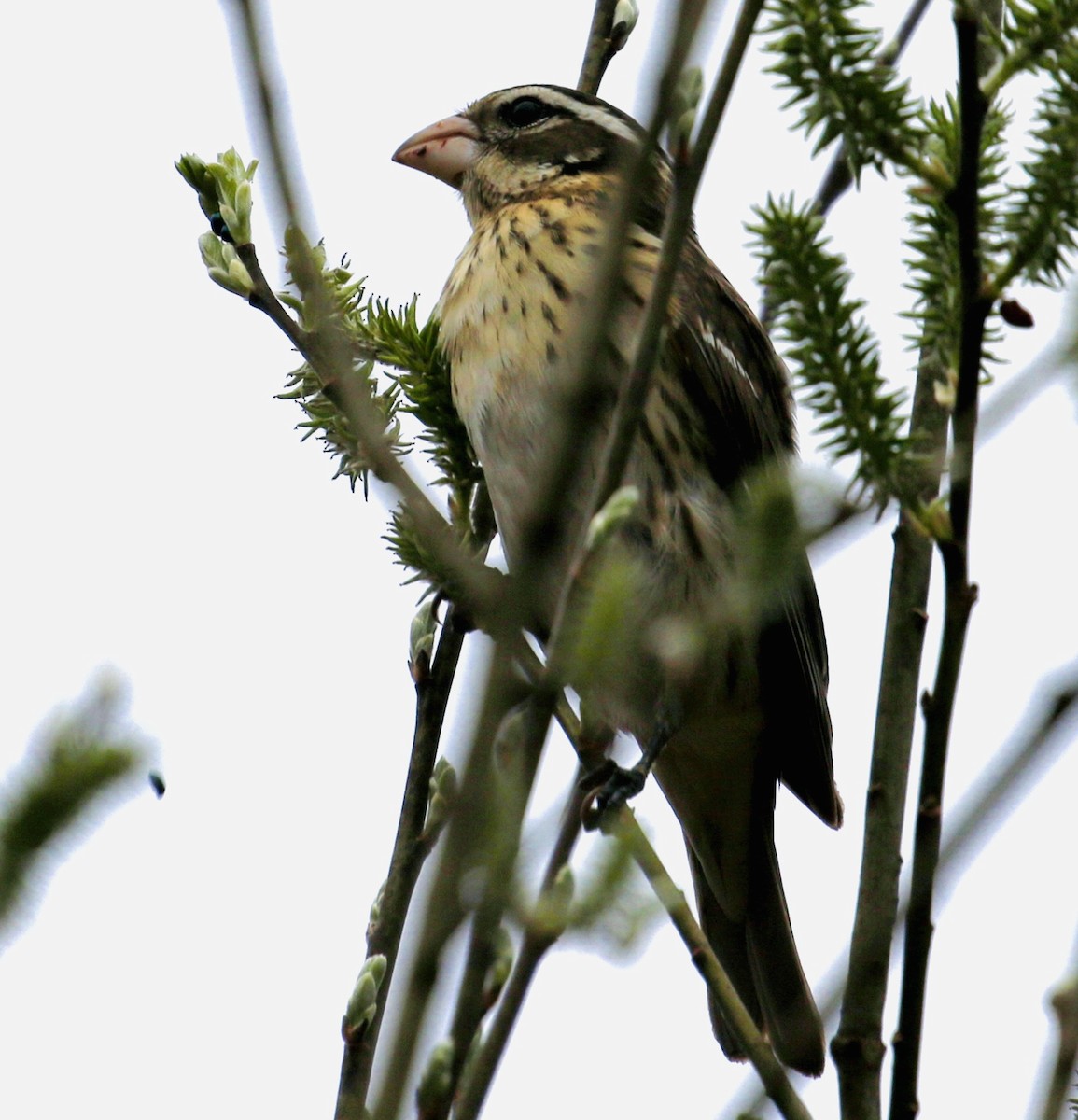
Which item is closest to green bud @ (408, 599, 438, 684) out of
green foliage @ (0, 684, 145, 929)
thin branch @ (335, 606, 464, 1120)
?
thin branch @ (335, 606, 464, 1120)

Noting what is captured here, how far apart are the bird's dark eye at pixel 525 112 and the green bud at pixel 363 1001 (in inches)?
125

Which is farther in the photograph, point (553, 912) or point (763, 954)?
point (763, 954)

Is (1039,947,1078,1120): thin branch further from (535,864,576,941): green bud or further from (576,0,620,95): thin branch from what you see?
(576,0,620,95): thin branch

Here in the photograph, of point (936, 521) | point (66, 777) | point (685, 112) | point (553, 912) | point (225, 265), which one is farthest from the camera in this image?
point (225, 265)

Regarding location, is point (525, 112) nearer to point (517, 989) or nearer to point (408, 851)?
point (408, 851)

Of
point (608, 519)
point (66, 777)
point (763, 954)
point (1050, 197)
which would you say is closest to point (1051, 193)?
point (1050, 197)

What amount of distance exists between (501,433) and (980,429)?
227 centimetres

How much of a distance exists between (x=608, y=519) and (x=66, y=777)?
2.10ft

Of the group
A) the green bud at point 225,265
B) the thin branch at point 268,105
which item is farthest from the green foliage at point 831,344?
the green bud at point 225,265

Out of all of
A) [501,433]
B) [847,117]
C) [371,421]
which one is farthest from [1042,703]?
[501,433]

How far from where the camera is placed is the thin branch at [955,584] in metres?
1.71

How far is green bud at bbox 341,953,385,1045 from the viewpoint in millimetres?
2355

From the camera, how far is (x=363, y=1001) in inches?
92.8

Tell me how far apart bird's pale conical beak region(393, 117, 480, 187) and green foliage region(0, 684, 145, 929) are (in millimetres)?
4065
